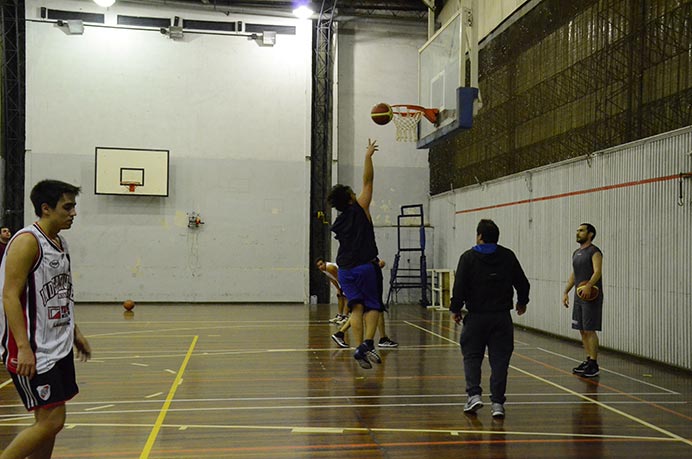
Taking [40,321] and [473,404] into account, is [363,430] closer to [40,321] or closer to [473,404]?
[473,404]

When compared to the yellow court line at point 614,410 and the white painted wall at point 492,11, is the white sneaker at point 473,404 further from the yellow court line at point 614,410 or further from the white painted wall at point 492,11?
the white painted wall at point 492,11

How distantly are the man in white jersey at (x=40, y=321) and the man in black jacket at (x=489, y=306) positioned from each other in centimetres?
327

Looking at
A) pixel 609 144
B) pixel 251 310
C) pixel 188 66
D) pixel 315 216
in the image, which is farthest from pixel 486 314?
pixel 188 66

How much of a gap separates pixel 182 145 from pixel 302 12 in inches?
188

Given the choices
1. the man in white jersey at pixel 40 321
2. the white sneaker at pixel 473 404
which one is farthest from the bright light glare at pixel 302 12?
the man in white jersey at pixel 40 321

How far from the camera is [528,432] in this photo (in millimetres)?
5371

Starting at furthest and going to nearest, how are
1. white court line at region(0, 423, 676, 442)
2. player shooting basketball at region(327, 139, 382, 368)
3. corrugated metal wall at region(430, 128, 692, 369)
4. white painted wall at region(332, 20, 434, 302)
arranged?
white painted wall at region(332, 20, 434, 302), corrugated metal wall at region(430, 128, 692, 369), player shooting basketball at region(327, 139, 382, 368), white court line at region(0, 423, 676, 442)

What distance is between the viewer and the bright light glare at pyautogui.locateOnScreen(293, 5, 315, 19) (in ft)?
59.4

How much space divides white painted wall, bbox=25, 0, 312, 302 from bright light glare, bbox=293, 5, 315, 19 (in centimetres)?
77

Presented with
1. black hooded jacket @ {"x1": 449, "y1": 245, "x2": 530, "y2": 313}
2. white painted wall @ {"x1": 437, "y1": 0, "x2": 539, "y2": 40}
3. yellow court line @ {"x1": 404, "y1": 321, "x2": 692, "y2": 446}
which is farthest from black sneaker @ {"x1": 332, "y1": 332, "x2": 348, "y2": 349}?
white painted wall @ {"x1": 437, "y1": 0, "x2": 539, "y2": 40}

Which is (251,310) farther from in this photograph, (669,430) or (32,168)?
(669,430)

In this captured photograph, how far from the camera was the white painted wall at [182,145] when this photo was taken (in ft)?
59.4

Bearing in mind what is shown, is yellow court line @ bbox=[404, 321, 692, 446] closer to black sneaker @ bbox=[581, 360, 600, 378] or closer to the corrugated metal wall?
black sneaker @ bbox=[581, 360, 600, 378]

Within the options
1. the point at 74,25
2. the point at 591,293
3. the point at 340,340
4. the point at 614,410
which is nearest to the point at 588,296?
the point at 591,293
